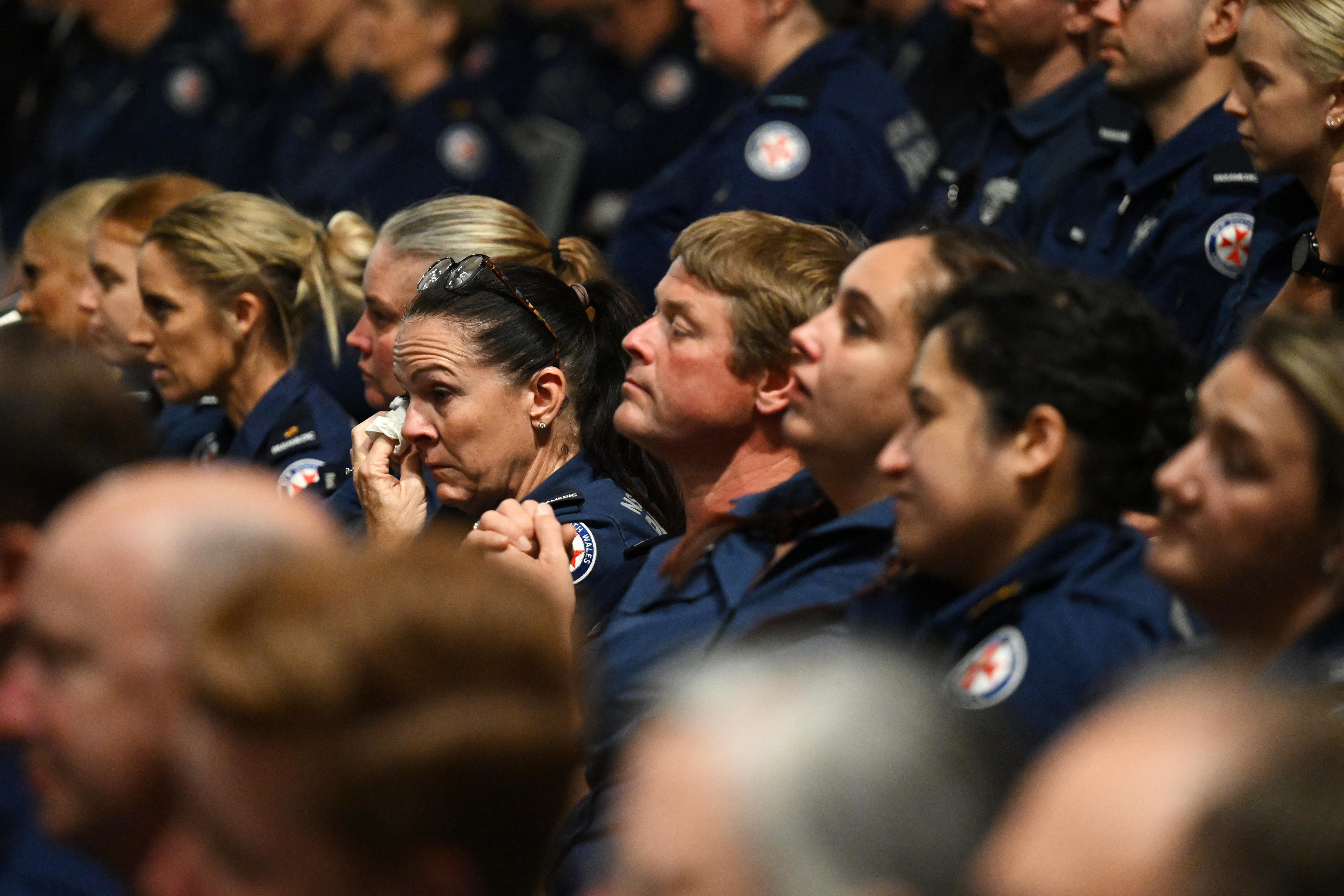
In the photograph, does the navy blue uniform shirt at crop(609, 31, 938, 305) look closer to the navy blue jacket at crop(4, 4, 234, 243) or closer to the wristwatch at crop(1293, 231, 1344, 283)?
the wristwatch at crop(1293, 231, 1344, 283)

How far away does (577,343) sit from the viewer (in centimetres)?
340

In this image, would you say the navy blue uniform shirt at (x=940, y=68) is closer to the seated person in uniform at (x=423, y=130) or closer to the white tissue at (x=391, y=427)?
the seated person in uniform at (x=423, y=130)

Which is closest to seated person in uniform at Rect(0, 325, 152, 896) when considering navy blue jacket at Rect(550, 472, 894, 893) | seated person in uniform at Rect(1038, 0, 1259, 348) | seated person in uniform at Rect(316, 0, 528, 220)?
navy blue jacket at Rect(550, 472, 894, 893)

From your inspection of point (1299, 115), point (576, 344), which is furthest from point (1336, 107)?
point (576, 344)

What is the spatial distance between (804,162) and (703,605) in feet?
8.17

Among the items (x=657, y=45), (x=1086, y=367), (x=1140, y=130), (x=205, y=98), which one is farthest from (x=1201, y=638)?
(x=205, y=98)

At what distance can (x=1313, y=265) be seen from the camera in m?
3.10

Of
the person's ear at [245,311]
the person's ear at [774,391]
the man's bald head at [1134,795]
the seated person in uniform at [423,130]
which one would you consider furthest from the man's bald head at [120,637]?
the seated person in uniform at [423,130]

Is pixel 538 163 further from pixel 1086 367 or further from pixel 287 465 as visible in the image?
pixel 1086 367

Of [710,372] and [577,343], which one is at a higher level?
[710,372]

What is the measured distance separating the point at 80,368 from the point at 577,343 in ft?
4.61

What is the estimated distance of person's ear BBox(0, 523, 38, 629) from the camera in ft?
6.68

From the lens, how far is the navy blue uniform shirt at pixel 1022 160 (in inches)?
169

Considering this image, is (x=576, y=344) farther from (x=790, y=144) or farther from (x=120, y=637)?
(x=120, y=637)
